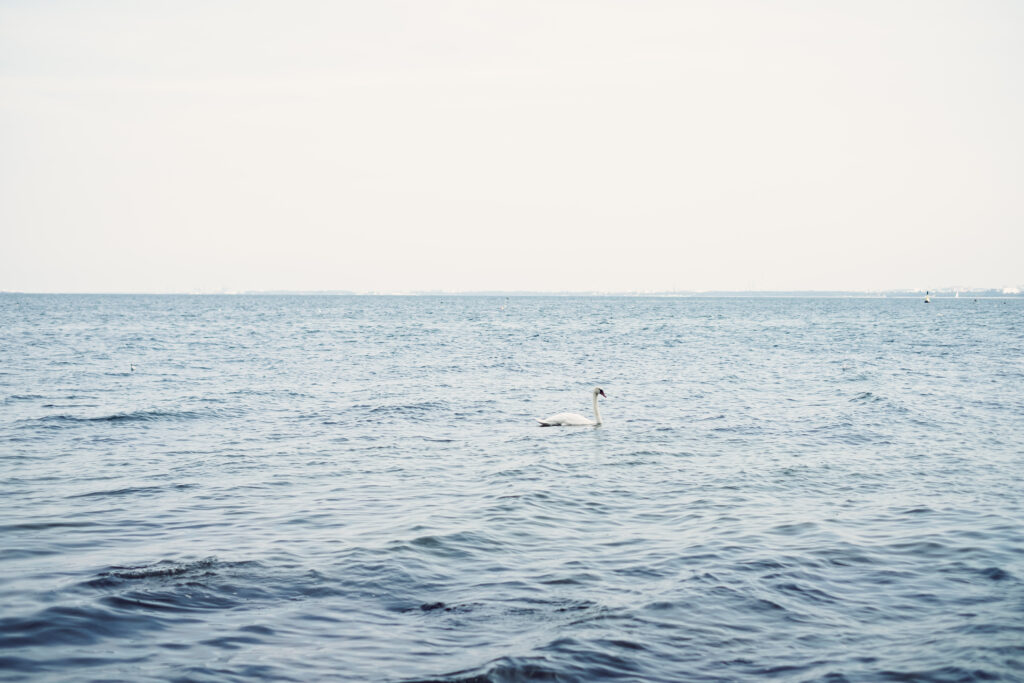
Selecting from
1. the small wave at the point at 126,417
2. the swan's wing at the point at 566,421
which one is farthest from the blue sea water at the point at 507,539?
the swan's wing at the point at 566,421

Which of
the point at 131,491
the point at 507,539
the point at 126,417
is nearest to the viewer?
the point at 507,539

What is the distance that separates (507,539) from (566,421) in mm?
12272

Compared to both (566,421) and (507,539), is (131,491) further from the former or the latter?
(566,421)

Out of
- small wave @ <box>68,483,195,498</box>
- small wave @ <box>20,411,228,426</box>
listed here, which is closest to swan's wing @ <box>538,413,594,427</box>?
small wave @ <box>20,411,228,426</box>

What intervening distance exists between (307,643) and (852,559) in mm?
7723

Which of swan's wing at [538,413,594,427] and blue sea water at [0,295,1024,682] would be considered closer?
blue sea water at [0,295,1024,682]

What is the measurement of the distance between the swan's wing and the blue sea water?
1.73ft

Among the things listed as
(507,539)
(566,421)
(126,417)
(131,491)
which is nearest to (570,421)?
(566,421)

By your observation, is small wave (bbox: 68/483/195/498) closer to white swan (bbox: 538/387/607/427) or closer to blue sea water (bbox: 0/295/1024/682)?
blue sea water (bbox: 0/295/1024/682)

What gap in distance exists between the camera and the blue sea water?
8.88 metres

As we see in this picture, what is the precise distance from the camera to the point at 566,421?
25.4 m

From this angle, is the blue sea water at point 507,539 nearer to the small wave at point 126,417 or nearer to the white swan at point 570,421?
the small wave at point 126,417

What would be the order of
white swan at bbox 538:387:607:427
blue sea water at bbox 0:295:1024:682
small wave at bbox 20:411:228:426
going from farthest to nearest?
white swan at bbox 538:387:607:427 < small wave at bbox 20:411:228:426 < blue sea water at bbox 0:295:1024:682

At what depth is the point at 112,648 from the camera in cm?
888
